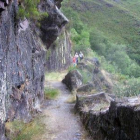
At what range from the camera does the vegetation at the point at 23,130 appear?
320 inches

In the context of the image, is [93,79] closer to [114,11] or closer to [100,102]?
[100,102]

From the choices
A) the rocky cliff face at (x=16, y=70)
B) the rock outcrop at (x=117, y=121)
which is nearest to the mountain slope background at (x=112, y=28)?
the rocky cliff face at (x=16, y=70)

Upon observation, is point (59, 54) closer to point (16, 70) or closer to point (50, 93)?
point (50, 93)

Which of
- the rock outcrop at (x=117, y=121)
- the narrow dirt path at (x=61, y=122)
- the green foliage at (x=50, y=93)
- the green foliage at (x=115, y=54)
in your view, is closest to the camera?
the rock outcrop at (x=117, y=121)

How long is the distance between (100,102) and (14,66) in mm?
4108

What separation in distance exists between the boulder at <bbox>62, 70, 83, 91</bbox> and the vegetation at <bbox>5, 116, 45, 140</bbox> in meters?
8.04

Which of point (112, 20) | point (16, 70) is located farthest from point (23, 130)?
point (112, 20)

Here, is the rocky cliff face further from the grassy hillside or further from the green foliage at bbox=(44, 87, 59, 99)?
the grassy hillside

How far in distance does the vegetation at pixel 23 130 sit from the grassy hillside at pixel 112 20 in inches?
1883

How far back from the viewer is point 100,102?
442 inches

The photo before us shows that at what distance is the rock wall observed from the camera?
23.1m

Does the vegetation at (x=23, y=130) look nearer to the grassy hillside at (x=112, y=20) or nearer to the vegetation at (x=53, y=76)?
the vegetation at (x=53, y=76)

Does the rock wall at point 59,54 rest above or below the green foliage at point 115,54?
above

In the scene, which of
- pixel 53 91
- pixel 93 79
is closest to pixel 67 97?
pixel 53 91
